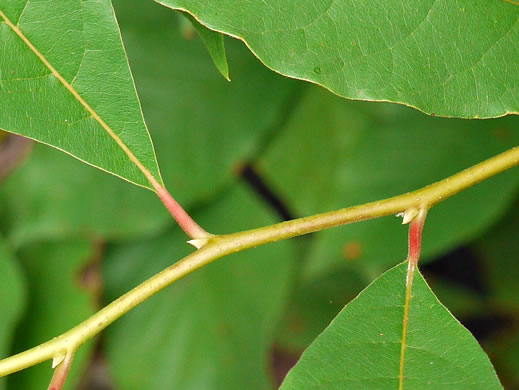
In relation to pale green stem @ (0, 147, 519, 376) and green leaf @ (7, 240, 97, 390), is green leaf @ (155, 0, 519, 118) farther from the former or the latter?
green leaf @ (7, 240, 97, 390)

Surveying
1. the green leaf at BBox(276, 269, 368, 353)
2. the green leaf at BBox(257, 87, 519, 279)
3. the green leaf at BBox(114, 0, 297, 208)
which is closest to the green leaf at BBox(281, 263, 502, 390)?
the green leaf at BBox(257, 87, 519, 279)

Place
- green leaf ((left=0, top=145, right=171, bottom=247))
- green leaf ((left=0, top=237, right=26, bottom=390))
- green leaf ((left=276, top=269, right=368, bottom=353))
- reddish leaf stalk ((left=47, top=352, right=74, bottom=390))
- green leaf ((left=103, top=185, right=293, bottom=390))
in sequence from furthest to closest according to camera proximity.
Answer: green leaf ((left=276, top=269, right=368, bottom=353)) < green leaf ((left=103, top=185, right=293, bottom=390)) < green leaf ((left=0, top=145, right=171, bottom=247)) < green leaf ((left=0, top=237, right=26, bottom=390)) < reddish leaf stalk ((left=47, top=352, right=74, bottom=390))

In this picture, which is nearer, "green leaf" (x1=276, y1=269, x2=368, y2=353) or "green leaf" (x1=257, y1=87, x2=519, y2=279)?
"green leaf" (x1=257, y1=87, x2=519, y2=279)

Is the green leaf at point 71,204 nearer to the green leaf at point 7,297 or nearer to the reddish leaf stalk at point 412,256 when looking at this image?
the green leaf at point 7,297

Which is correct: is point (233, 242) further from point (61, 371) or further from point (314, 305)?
point (314, 305)

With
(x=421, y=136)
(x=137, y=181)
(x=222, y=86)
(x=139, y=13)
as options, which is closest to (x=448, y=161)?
(x=421, y=136)

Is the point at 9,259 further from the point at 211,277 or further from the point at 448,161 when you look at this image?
the point at 448,161

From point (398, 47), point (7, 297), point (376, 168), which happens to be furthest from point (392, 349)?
point (7, 297)

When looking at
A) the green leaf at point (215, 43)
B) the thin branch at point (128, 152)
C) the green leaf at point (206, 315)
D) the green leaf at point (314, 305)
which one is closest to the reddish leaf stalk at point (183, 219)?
the thin branch at point (128, 152)
